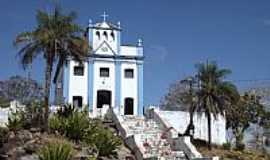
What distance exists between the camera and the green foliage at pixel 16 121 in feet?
96.7

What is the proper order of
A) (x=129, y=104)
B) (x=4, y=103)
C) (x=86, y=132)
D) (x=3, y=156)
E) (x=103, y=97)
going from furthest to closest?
(x=103, y=97), (x=129, y=104), (x=4, y=103), (x=86, y=132), (x=3, y=156)

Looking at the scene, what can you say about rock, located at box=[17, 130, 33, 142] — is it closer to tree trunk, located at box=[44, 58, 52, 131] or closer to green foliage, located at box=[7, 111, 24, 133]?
green foliage, located at box=[7, 111, 24, 133]

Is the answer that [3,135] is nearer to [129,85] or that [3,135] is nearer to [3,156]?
[3,156]

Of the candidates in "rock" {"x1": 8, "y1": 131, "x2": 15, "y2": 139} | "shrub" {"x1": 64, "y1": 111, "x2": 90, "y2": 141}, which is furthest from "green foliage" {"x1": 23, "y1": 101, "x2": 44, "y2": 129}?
"shrub" {"x1": 64, "y1": 111, "x2": 90, "y2": 141}

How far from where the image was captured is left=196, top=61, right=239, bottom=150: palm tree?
1351 inches

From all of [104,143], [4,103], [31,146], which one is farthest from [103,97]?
[31,146]

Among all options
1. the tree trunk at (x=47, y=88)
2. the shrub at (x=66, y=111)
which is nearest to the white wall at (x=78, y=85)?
the shrub at (x=66, y=111)

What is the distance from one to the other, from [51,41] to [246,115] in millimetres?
20680

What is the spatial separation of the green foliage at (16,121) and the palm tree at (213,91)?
36.1 ft

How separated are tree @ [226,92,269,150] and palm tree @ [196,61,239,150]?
8.88 m

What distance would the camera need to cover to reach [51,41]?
30250mm

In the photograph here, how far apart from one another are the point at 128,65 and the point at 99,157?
65.5ft

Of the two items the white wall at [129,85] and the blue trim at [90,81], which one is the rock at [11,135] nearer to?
the blue trim at [90,81]

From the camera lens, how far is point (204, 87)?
34.5 metres
